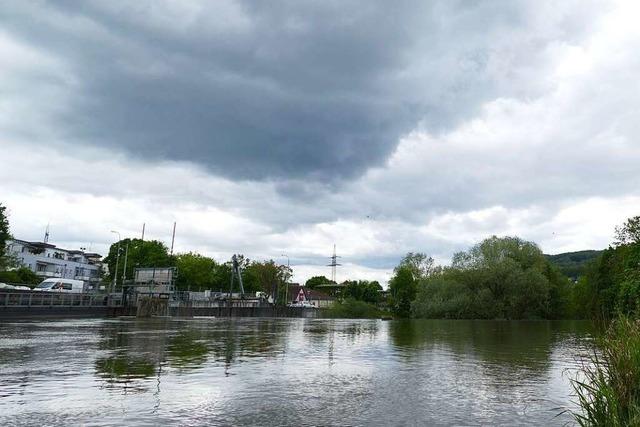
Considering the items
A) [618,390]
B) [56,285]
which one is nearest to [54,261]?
[56,285]

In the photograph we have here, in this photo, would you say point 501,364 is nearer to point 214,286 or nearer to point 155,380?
point 155,380

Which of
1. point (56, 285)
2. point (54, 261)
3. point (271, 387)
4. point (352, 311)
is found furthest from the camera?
point (54, 261)

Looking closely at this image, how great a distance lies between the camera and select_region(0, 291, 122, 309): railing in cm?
5103

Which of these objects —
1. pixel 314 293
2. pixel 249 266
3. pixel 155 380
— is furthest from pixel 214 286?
pixel 155 380

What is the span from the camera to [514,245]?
8681 centimetres

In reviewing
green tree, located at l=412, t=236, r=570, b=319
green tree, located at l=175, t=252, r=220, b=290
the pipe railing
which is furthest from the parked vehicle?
green tree, located at l=412, t=236, r=570, b=319

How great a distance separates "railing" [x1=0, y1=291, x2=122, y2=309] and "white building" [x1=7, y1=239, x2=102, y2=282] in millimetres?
58726

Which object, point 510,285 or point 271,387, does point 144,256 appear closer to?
point 510,285

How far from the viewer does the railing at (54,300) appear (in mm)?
51031

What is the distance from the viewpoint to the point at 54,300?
57.8 metres

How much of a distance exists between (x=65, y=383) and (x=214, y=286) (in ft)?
408

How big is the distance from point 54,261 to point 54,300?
84355 mm

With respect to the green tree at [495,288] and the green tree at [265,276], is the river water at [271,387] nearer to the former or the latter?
the green tree at [495,288]

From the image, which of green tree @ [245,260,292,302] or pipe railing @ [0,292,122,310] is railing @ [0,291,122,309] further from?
green tree @ [245,260,292,302]
